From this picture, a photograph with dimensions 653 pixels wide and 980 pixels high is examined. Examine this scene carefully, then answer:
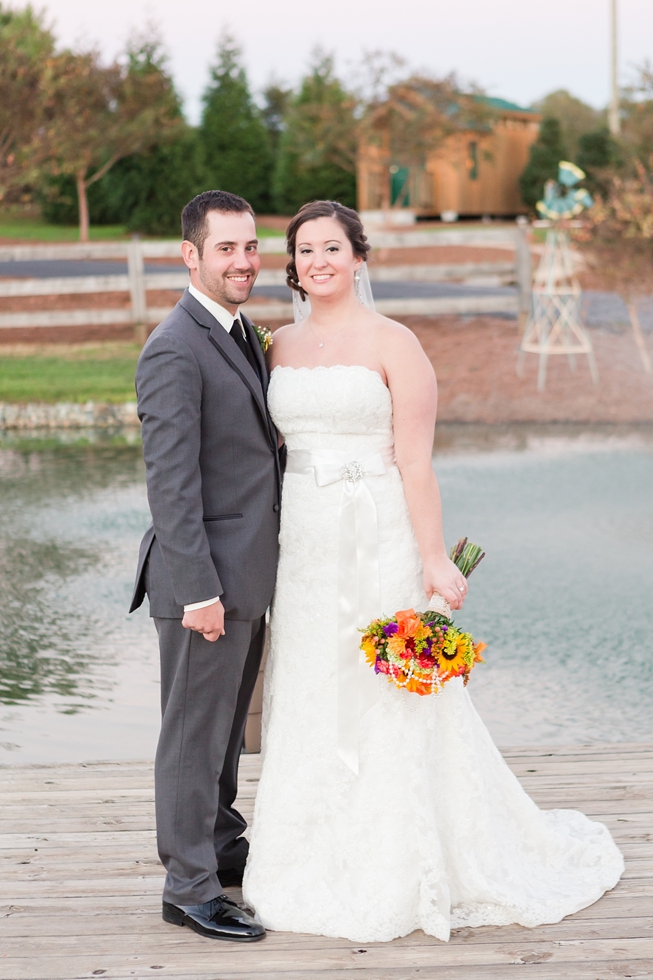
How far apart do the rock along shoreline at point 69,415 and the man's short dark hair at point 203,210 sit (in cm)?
1033

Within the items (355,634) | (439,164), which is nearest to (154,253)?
(355,634)

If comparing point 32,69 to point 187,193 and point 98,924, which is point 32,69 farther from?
point 98,924

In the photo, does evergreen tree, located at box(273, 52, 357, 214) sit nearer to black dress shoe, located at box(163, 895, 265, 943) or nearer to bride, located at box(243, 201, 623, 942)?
bride, located at box(243, 201, 623, 942)

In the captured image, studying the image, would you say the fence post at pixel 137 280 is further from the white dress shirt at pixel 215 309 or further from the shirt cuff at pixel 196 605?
the shirt cuff at pixel 196 605

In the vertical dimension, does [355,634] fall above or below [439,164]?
below

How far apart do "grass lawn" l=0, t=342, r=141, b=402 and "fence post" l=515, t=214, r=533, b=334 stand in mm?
5380

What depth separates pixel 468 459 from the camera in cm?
1098

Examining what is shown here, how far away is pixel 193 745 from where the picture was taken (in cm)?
303

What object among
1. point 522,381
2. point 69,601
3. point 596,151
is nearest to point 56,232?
point 596,151

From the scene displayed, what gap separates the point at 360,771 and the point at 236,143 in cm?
3537

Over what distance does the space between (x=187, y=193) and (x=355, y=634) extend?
2941 cm

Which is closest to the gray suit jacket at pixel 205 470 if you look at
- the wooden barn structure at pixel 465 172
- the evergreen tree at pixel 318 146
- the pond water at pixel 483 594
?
the pond water at pixel 483 594

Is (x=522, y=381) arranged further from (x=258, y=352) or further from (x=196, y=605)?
(x=196, y=605)

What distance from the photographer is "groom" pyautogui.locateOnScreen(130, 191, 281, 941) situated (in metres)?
2.90
